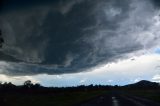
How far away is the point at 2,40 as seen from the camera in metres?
48.5

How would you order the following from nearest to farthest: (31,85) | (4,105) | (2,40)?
(4,105) → (2,40) → (31,85)

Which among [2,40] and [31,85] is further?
[31,85]

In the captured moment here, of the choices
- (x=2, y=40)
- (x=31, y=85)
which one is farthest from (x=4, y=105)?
(x=31, y=85)

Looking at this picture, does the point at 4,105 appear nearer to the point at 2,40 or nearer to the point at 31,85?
the point at 2,40

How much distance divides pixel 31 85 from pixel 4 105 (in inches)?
5934

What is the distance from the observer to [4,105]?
42.1 meters

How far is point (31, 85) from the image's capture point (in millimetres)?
191375

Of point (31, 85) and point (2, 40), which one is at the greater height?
point (31, 85)

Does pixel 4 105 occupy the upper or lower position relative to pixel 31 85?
lower

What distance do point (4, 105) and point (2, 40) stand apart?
10.5 m

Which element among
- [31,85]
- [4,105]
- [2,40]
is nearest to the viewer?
[4,105]

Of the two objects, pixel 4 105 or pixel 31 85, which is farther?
pixel 31 85

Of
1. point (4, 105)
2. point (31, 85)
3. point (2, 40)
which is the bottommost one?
point (4, 105)

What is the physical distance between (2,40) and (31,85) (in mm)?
145071
